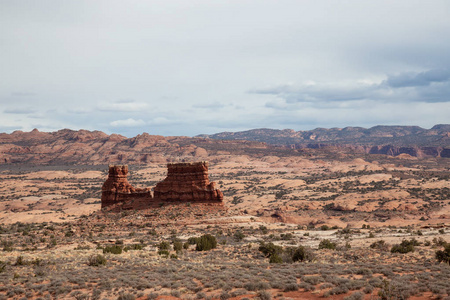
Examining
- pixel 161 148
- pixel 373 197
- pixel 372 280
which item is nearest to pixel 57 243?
pixel 372 280

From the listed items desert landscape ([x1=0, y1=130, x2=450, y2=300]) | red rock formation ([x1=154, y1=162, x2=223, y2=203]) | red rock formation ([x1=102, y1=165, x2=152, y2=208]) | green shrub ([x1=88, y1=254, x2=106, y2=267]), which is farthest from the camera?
red rock formation ([x1=102, y1=165, x2=152, y2=208])

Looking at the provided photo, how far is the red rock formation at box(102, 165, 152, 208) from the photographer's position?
137ft

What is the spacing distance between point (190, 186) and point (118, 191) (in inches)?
366

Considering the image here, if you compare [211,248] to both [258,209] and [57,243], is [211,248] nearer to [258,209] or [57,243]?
[57,243]

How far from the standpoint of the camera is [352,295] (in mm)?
11352

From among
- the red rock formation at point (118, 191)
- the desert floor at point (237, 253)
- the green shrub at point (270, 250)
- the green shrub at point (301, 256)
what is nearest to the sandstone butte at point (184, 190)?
the red rock formation at point (118, 191)

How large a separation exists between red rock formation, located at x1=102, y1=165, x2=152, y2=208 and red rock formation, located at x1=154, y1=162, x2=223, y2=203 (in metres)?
4.03

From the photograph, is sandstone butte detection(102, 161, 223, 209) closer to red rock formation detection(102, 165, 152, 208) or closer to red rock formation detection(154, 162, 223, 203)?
red rock formation detection(154, 162, 223, 203)

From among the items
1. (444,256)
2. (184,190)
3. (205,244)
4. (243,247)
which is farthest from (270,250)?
(184,190)

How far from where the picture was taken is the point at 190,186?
129 feet

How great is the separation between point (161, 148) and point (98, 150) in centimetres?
3374

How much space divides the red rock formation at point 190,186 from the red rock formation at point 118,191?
4035 millimetres

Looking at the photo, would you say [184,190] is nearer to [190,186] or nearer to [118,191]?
[190,186]

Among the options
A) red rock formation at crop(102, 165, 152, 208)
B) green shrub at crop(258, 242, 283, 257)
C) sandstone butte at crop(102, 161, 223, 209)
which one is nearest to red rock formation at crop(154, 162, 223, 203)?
sandstone butte at crop(102, 161, 223, 209)
